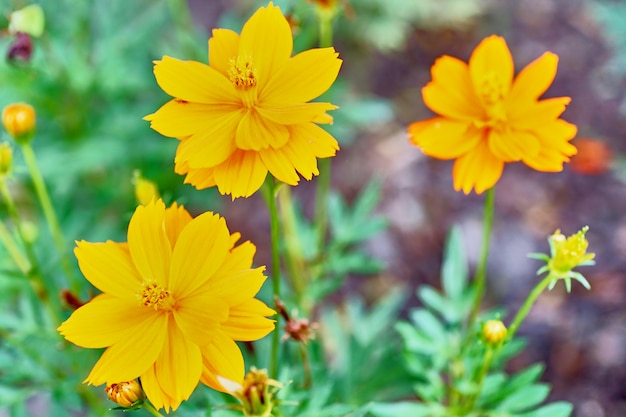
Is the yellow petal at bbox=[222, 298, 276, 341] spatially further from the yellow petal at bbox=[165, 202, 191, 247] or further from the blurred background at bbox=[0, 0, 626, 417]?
the blurred background at bbox=[0, 0, 626, 417]

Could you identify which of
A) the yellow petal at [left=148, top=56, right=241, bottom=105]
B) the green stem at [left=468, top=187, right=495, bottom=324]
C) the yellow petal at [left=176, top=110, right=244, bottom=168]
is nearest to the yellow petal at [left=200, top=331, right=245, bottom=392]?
the yellow petal at [left=176, top=110, right=244, bottom=168]

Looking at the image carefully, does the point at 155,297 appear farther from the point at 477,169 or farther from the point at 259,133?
the point at 477,169

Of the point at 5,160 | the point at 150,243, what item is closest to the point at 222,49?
the point at 150,243

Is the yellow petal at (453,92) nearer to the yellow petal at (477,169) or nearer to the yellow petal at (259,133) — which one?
the yellow petal at (477,169)

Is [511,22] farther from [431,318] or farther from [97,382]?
[97,382]

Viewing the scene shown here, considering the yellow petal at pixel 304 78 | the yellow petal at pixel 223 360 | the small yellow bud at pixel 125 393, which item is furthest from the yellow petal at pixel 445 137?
the small yellow bud at pixel 125 393
